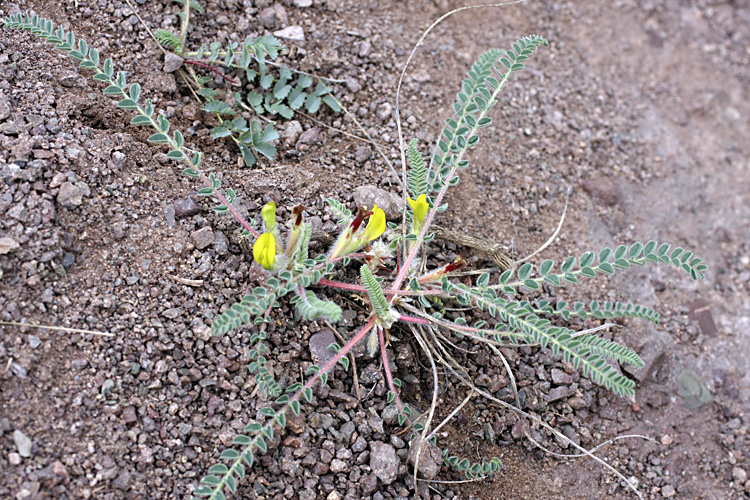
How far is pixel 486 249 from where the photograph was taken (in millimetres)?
2740

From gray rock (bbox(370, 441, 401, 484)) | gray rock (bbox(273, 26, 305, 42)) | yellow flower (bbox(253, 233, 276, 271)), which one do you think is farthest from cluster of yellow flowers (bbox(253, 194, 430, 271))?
gray rock (bbox(273, 26, 305, 42))

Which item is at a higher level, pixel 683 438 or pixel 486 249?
pixel 486 249

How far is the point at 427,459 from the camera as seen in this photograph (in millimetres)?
2254

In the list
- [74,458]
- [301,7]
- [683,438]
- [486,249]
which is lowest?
[683,438]

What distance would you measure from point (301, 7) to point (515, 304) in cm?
200

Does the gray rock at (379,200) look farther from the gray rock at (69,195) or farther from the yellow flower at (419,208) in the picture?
the gray rock at (69,195)

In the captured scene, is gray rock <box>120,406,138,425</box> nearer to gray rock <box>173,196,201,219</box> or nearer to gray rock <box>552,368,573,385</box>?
gray rock <box>173,196,201,219</box>

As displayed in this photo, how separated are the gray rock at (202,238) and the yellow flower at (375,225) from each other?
59cm

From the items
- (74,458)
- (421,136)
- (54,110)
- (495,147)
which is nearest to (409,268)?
(421,136)

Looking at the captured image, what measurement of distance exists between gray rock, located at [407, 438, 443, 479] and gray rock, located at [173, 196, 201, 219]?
1.22m

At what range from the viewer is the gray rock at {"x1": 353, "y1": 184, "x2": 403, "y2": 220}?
105 inches

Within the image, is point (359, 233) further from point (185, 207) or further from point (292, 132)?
point (292, 132)

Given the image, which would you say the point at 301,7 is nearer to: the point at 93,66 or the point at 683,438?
the point at 93,66

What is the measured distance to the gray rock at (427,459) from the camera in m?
2.24
